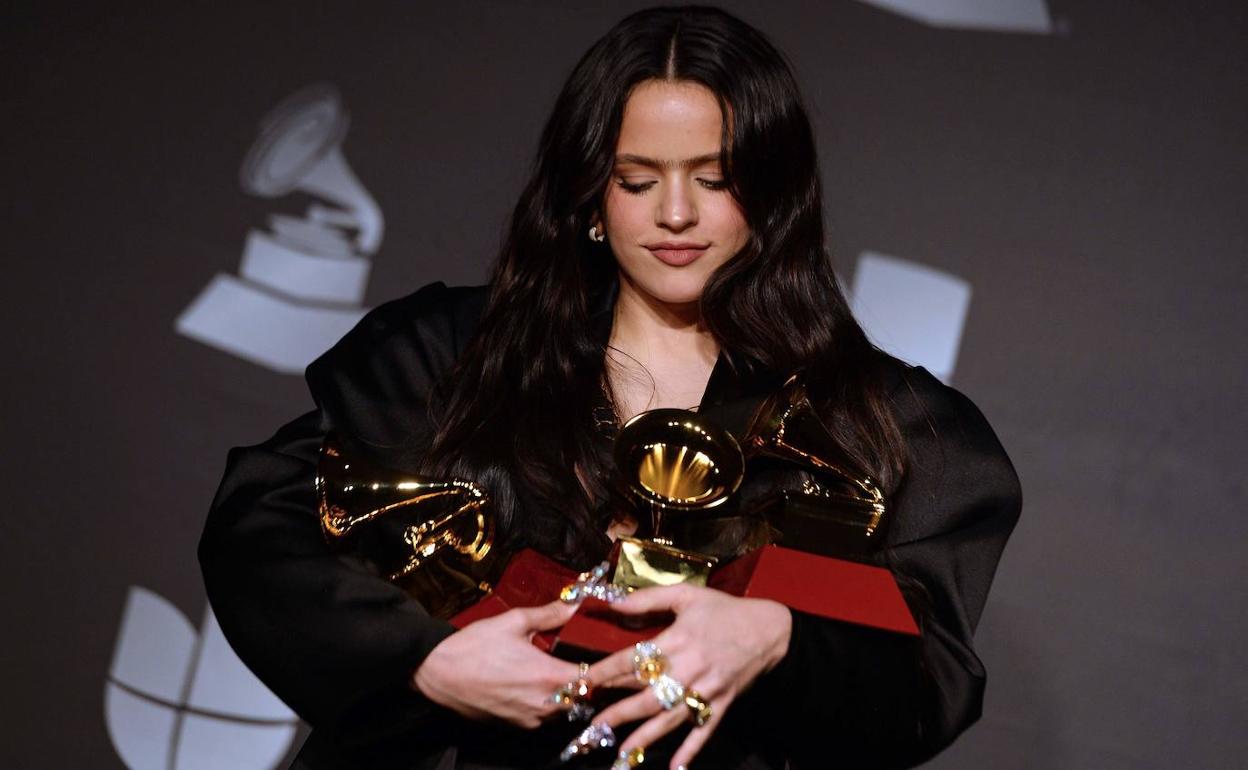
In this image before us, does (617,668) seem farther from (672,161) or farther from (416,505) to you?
(672,161)

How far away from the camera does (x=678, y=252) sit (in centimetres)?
177

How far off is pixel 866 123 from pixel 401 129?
923mm

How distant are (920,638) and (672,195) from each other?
0.58 metres

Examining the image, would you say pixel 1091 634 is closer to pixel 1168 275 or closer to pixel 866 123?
pixel 1168 275

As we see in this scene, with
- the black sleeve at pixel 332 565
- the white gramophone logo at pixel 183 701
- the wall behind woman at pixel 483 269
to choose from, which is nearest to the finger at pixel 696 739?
the black sleeve at pixel 332 565

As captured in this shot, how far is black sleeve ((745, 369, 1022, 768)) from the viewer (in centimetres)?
147

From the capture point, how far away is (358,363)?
1.84m

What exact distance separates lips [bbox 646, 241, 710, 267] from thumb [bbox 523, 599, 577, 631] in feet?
1.69

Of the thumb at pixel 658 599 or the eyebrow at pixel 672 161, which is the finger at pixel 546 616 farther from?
the eyebrow at pixel 672 161

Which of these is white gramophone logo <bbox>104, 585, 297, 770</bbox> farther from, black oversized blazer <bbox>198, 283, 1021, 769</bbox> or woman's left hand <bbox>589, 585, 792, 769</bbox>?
woman's left hand <bbox>589, 585, 792, 769</bbox>

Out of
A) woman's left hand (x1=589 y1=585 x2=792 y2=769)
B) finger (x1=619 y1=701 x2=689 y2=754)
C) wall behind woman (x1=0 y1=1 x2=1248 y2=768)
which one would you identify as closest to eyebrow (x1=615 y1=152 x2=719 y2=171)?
woman's left hand (x1=589 y1=585 x2=792 y2=769)

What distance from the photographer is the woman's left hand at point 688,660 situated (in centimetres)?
136

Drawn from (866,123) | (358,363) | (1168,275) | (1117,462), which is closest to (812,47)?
(866,123)

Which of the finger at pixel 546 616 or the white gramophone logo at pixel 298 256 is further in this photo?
the white gramophone logo at pixel 298 256
